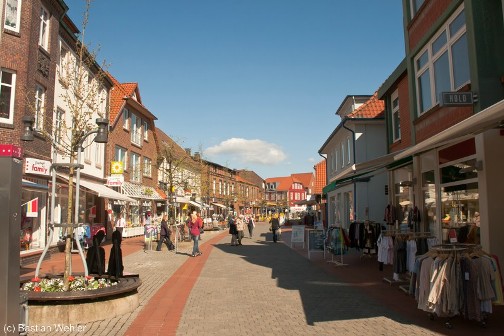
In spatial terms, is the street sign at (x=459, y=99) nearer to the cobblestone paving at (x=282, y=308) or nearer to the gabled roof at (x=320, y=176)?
the cobblestone paving at (x=282, y=308)

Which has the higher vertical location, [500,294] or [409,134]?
[409,134]

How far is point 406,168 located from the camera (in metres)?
14.4

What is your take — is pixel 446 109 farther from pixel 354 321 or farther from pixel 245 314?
pixel 245 314

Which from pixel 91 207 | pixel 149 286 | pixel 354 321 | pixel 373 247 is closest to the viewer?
pixel 354 321

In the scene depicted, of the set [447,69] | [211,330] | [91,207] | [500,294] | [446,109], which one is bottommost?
[211,330]

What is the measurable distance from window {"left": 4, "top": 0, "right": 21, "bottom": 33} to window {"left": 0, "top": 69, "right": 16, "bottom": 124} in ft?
5.10

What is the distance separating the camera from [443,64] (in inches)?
426

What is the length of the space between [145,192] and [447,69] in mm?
24981

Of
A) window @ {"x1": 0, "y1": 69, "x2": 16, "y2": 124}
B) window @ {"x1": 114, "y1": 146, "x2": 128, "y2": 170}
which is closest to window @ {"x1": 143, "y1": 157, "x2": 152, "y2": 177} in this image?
window @ {"x1": 114, "y1": 146, "x2": 128, "y2": 170}

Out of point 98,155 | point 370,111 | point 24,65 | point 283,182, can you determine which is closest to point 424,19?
point 370,111

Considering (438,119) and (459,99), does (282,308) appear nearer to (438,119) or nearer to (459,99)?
(459,99)

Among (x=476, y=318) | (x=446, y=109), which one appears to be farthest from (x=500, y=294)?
(x=446, y=109)

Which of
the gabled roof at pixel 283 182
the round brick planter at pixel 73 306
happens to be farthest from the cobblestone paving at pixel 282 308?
the gabled roof at pixel 283 182

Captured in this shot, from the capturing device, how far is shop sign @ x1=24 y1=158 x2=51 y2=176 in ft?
48.2
